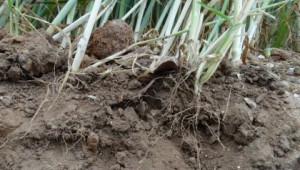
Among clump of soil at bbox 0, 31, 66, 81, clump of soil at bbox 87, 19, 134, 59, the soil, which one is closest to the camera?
the soil

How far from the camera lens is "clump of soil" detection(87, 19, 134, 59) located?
1469 millimetres

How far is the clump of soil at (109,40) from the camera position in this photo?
1469 mm

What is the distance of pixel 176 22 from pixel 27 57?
1.90ft

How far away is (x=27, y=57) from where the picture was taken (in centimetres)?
132

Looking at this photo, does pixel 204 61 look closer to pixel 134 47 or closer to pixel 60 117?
pixel 134 47

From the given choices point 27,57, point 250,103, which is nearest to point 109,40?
point 27,57

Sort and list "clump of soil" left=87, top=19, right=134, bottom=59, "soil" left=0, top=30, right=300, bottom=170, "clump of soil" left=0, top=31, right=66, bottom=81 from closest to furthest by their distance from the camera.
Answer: "soil" left=0, top=30, right=300, bottom=170
"clump of soil" left=0, top=31, right=66, bottom=81
"clump of soil" left=87, top=19, right=134, bottom=59

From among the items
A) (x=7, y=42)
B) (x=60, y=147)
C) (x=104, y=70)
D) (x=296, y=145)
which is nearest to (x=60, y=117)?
(x=60, y=147)

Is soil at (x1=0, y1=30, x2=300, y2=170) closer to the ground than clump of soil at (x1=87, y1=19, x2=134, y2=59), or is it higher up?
closer to the ground

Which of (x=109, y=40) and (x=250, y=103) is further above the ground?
(x=109, y=40)

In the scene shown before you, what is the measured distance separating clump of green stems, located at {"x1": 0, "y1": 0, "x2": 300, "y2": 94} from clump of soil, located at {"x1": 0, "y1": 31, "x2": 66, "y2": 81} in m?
0.06

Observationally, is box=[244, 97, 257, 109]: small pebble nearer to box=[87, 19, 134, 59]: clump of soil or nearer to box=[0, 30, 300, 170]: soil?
box=[0, 30, 300, 170]: soil

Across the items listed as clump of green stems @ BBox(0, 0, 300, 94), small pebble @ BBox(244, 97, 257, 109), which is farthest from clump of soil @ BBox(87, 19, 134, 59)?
small pebble @ BBox(244, 97, 257, 109)

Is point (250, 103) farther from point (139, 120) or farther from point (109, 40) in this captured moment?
point (109, 40)
